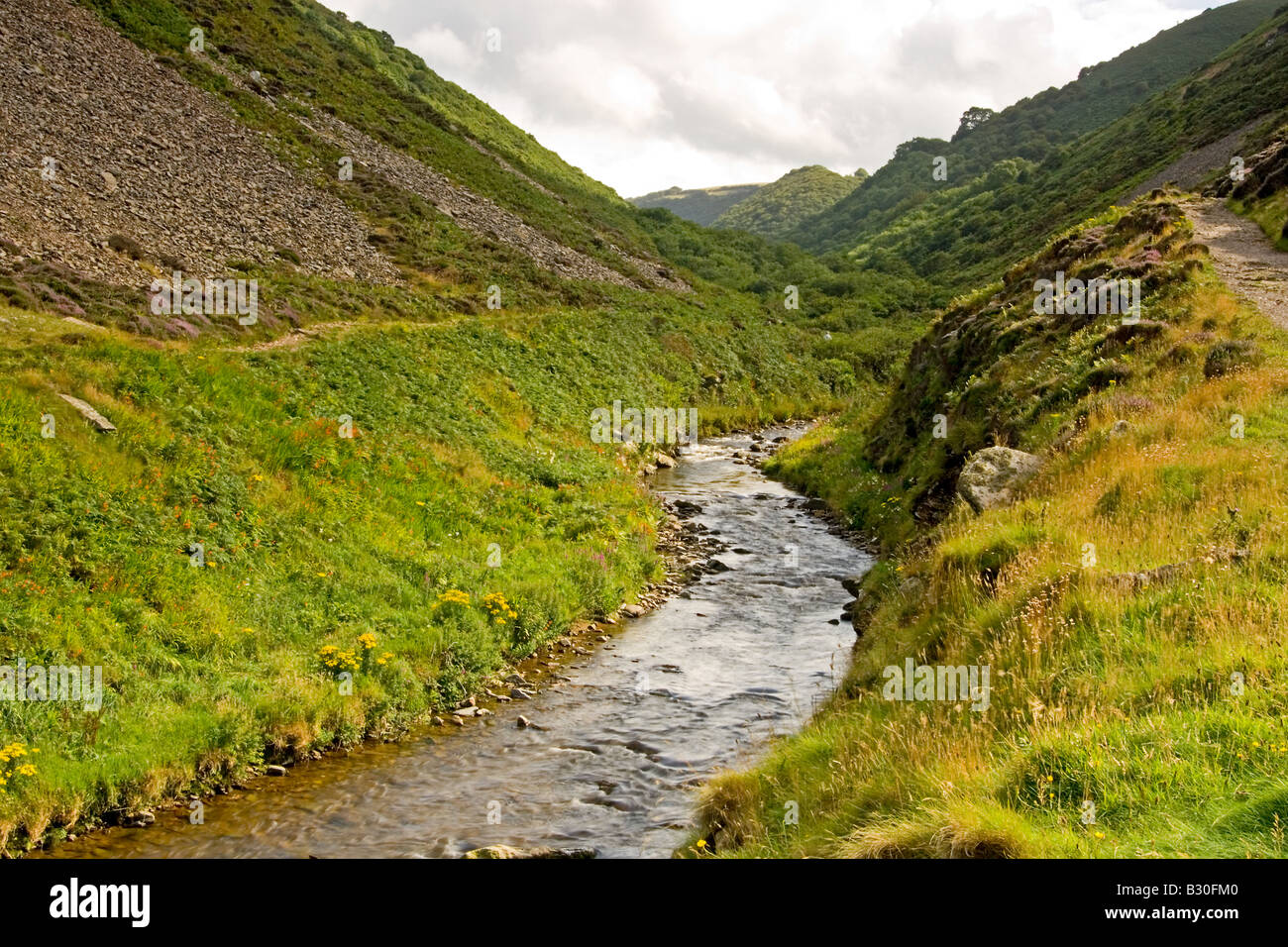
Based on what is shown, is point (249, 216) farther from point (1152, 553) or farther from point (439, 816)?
point (1152, 553)

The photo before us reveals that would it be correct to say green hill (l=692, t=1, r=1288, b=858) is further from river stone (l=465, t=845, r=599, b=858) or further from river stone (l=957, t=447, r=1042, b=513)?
river stone (l=465, t=845, r=599, b=858)

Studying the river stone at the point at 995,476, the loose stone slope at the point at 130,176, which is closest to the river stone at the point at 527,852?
the river stone at the point at 995,476

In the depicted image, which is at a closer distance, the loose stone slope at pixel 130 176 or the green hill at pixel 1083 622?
the green hill at pixel 1083 622

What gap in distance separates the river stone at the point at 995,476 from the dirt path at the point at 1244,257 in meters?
8.56

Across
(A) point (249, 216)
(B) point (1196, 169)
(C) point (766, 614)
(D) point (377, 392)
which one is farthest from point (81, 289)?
(B) point (1196, 169)

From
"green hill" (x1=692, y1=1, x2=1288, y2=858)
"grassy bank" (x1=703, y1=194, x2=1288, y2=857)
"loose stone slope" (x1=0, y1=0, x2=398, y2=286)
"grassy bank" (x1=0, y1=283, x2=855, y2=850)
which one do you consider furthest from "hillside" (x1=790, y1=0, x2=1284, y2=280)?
"grassy bank" (x1=0, y1=283, x2=855, y2=850)

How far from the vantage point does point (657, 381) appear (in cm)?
5069

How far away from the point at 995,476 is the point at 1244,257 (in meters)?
18.1

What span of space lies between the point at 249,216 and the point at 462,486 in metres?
28.2

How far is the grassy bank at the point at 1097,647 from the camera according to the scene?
6.64 m

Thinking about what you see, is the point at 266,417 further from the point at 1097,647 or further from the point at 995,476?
the point at 1097,647

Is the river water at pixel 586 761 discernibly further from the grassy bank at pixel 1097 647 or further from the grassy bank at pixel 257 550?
the grassy bank at pixel 1097 647

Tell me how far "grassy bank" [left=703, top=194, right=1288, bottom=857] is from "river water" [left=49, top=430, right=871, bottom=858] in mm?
1686

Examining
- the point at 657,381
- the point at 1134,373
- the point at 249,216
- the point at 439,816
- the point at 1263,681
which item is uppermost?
the point at 249,216
